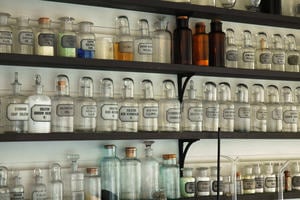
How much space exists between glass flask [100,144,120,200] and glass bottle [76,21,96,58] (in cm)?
34

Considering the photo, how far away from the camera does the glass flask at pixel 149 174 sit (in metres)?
1.97

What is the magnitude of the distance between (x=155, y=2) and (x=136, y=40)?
16 centimetres

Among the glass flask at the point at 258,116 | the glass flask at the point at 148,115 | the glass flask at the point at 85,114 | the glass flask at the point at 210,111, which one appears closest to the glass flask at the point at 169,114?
the glass flask at the point at 148,115

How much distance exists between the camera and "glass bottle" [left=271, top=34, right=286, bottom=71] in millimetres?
2289

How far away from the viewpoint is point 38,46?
5.91 ft

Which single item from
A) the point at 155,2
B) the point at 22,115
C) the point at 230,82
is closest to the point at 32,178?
the point at 22,115

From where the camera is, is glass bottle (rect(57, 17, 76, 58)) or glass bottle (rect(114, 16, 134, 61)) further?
glass bottle (rect(114, 16, 134, 61))

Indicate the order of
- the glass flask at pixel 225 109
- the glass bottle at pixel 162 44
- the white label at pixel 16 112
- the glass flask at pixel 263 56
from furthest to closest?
the glass flask at pixel 263 56
the glass flask at pixel 225 109
the glass bottle at pixel 162 44
the white label at pixel 16 112

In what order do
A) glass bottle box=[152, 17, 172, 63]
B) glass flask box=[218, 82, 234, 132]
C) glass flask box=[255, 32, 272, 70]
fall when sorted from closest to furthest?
glass bottle box=[152, 17, 172, 63], glass flask box=[218, 82, 234, 132], glass flask box=[255, 32, 272, 70]

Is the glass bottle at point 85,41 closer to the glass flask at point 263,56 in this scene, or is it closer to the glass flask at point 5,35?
the glass flask at point 5,35

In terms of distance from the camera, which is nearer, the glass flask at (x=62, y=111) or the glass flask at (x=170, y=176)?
the glass flask at (x=62, y=111)

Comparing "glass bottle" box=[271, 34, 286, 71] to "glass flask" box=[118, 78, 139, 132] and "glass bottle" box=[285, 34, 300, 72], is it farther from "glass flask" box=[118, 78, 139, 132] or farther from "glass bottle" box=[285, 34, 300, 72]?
"glass flask" box=[118, 78, 139, 132]

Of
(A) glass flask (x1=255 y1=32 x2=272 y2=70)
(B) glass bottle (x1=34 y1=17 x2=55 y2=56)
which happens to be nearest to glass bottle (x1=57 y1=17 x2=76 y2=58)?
(B) glass bottle (x1=34 y1=17 x2=55 y2=56)

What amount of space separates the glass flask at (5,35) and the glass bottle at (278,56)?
1.12 metres
